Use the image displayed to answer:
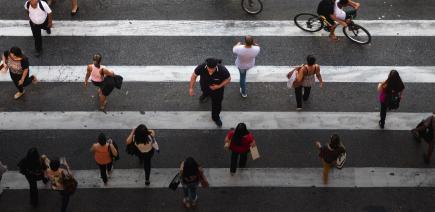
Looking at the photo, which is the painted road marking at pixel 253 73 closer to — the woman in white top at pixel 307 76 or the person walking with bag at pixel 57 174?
the woman in white top at pixel 307 76

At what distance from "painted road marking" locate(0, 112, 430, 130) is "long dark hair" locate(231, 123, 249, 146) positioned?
6.33 feet

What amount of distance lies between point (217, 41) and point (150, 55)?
64.5 inches

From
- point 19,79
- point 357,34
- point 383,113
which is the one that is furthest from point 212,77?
point 357,34

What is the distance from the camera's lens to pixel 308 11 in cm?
1552

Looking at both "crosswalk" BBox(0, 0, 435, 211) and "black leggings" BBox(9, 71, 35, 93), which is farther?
"black leggings" BBox(9, 71, 35, 93)

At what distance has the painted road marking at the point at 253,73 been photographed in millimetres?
13539

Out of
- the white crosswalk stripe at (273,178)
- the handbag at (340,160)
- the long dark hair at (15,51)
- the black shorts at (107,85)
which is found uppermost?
the long dark hair at (15,51)

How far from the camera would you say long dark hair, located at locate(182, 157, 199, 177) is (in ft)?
31.0

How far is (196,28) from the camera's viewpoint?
49.2ft

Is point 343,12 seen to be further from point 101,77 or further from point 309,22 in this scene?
point 101,77

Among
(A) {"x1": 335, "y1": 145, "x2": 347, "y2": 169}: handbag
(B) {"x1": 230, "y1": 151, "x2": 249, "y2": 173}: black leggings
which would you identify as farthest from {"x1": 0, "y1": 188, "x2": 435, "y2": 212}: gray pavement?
(A) {"x1": 335, "y1": 145, "x2": 347, "y2": 169}: handbag

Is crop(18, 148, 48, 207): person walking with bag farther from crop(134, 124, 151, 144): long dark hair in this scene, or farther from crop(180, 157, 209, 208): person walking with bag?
crop(180, 157, 209, 208): person walking with bag

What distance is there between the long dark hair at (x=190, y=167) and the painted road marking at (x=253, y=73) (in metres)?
4.24

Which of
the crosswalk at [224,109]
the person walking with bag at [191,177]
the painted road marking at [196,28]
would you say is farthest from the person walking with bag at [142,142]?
the painted road marking at [196,28]
